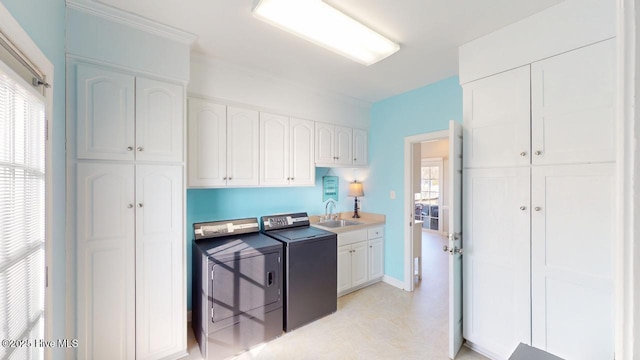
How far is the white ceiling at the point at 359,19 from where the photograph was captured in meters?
1.65

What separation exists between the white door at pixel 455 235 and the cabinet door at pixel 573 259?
1.57 feet

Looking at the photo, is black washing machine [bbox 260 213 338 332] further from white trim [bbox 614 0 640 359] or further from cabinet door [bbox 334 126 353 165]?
white trim [bbox 614 0 640 359]

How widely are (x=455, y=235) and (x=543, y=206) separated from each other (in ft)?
2.00

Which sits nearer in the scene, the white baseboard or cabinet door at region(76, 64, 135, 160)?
cabinet door at region(76, 64, 135, 160)

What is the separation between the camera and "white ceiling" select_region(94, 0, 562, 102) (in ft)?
5.41

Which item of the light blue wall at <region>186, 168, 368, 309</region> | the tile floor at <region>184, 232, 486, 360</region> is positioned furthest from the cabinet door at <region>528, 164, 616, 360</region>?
the light blue wall at <region>186, 168, 368, 309</region>

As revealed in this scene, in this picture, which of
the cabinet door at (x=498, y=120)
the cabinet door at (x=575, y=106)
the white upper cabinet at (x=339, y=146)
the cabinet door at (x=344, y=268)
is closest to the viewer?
the cabinet door at (x=575, y=106)

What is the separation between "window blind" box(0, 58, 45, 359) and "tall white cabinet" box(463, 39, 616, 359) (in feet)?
8.87

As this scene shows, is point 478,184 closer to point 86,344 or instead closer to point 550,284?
point 550,284

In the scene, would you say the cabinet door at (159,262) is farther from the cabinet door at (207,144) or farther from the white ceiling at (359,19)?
the white ceiling at (359,19)

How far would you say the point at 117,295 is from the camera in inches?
68.0

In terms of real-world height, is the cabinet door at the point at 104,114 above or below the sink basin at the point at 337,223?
above

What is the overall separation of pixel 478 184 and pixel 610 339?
1.16 m

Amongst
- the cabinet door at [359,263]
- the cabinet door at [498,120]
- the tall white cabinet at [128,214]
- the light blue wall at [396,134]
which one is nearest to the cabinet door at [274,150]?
the tall white cabinet at [128,214]
